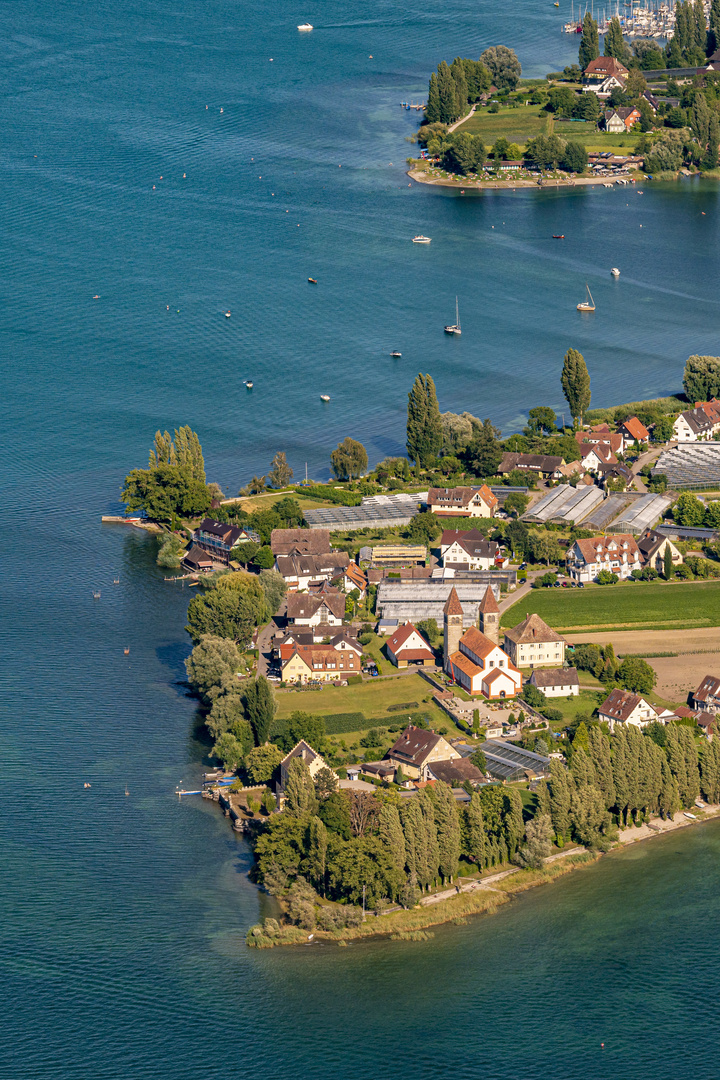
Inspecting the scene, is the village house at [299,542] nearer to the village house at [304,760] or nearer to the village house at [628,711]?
the village house at [628,711]

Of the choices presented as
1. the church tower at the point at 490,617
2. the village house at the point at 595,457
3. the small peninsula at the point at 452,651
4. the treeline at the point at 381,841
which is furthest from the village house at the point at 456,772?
the village house at the point at 595,457

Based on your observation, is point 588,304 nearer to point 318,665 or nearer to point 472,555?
point 472,555

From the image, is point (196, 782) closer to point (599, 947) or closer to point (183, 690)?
point (183, 690)

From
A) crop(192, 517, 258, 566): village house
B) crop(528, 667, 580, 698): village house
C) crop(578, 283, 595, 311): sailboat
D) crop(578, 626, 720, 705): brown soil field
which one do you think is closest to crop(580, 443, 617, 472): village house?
crop(578, 626, 720, 705): brown soil field

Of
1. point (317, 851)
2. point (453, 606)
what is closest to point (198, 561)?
point (453, 606)

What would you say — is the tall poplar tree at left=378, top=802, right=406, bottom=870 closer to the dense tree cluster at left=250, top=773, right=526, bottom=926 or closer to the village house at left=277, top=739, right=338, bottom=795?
the dense tree cluster at left=250, top=773, right=526, bottom=926

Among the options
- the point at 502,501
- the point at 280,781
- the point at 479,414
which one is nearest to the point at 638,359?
the point at 479,414

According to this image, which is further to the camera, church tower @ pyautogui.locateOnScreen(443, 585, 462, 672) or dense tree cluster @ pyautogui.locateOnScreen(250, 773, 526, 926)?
church tower @ pyautogui.locateOnScreen(443, 585, 462, 672)
